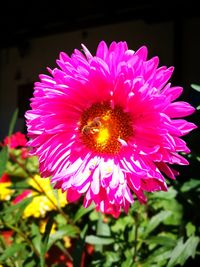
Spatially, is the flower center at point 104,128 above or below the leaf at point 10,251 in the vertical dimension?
above

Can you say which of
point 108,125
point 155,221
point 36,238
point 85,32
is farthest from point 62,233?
point 85,32

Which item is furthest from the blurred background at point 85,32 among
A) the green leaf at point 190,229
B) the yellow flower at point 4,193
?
the green leaf at point 190,229

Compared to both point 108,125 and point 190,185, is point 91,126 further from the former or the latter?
point 190,185

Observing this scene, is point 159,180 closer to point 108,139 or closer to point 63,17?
point 108,139

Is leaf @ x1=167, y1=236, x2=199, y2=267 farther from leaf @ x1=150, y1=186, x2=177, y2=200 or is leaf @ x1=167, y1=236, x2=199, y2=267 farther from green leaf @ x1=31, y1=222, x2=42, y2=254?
green leaf @ x1=31, y1=222, x2=42, y2=254

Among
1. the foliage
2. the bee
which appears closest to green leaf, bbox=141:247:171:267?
the foliage

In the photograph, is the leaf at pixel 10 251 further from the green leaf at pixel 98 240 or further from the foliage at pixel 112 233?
the green leaf at pixel 98 240
